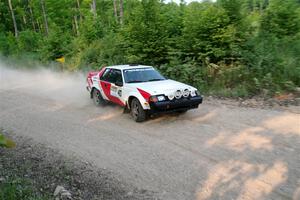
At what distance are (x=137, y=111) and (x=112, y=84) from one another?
164 centimetres

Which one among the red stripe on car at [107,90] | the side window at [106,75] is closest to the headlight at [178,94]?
the red stripe on car at [107,90]

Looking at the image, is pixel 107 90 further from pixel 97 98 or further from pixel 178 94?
pixel 178 94

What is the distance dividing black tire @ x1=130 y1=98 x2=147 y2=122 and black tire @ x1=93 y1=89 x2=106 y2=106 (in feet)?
7.09

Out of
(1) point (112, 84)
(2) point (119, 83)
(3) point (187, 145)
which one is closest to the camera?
(3) point (187, 145)

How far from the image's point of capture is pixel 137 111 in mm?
8539

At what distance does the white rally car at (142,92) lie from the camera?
314 inches

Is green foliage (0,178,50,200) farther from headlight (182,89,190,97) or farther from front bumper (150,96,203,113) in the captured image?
headlight (182,89,190,97)

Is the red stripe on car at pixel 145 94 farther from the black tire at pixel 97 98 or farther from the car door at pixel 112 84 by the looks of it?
the black tire at pixel 97 98

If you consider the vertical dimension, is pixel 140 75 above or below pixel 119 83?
above

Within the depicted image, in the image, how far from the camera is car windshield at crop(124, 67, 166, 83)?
30.1 ft

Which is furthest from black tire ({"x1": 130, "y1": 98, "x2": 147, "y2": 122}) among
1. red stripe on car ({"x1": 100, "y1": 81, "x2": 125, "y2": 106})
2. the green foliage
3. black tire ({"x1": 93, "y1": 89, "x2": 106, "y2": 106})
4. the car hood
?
the green foliage

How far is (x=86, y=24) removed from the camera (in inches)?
882

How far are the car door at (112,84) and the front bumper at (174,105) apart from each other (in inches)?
60.8

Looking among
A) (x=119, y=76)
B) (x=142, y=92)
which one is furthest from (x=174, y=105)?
(x=119, y=76)
